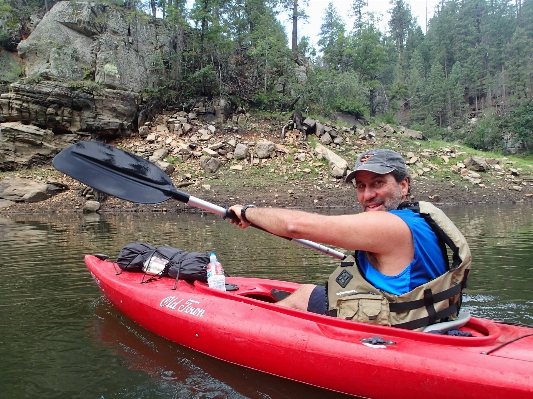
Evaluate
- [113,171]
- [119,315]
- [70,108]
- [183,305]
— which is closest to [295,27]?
[70,108]

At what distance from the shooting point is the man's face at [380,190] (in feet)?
8.38

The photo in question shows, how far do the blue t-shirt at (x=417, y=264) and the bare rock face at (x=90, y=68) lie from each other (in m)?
20.3

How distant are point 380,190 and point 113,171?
9.64 feet

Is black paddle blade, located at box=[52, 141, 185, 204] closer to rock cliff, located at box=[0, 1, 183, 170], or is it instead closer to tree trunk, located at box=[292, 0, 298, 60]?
rock cliff, located at box=[0, 1, 183, 170]

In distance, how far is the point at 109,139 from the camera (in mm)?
21297

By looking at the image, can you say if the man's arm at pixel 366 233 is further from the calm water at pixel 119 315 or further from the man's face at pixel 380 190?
Result: the calm water at pixel 119 315

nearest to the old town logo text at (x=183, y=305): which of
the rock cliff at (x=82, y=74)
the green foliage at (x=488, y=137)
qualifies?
the rock cliff at (x=82, y=74)

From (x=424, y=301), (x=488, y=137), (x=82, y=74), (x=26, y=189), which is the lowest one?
(x=26, y=189)

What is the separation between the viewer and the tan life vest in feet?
8.07

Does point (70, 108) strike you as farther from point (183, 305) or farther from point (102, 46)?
point (183, 305)

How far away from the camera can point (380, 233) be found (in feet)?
7.25

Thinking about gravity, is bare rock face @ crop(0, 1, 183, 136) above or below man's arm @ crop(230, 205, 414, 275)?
above

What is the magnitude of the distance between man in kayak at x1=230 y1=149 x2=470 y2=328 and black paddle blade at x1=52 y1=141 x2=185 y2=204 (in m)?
1.87

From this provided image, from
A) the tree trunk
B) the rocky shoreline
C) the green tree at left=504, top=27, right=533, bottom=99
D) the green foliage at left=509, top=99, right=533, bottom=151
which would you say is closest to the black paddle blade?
the rocky shoreline
